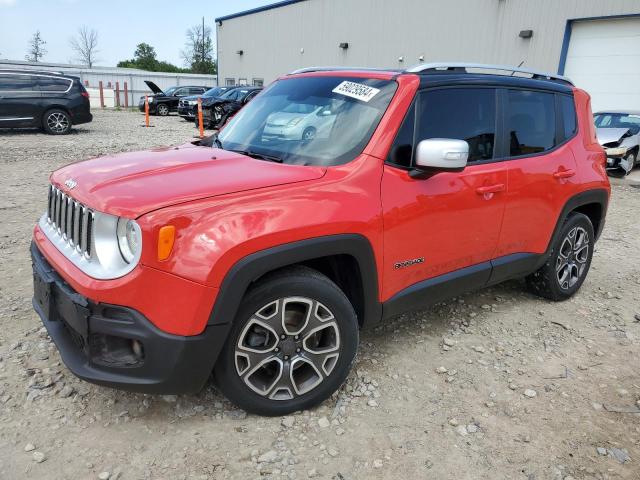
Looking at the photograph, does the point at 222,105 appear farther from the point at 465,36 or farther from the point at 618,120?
the point at 618,120

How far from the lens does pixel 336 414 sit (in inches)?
107

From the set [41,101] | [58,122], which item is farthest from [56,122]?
[41,101]

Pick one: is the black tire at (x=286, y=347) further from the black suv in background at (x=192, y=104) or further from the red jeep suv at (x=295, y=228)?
the black suv in background at (x=192, y=104)

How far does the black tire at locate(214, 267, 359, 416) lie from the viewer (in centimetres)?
240

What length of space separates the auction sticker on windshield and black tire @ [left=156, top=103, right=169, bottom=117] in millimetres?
24089

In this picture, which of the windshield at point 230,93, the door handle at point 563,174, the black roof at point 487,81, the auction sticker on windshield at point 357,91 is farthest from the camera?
the windshield at point 230,93

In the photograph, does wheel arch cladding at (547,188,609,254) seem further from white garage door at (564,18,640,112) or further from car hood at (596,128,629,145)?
white garage door at (564,18,640,112)

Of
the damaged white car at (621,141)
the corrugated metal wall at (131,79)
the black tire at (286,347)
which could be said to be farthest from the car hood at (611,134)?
the corrugated metal wall at (131,79)

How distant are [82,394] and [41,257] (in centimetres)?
78

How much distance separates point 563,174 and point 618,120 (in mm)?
10609

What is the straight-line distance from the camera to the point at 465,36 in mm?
19328

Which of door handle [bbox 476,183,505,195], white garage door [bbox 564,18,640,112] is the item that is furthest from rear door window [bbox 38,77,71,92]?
white garage door [bbox 564,18,640,112]

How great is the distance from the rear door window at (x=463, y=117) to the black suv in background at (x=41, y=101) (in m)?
14.2

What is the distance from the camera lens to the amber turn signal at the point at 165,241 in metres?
2.12
